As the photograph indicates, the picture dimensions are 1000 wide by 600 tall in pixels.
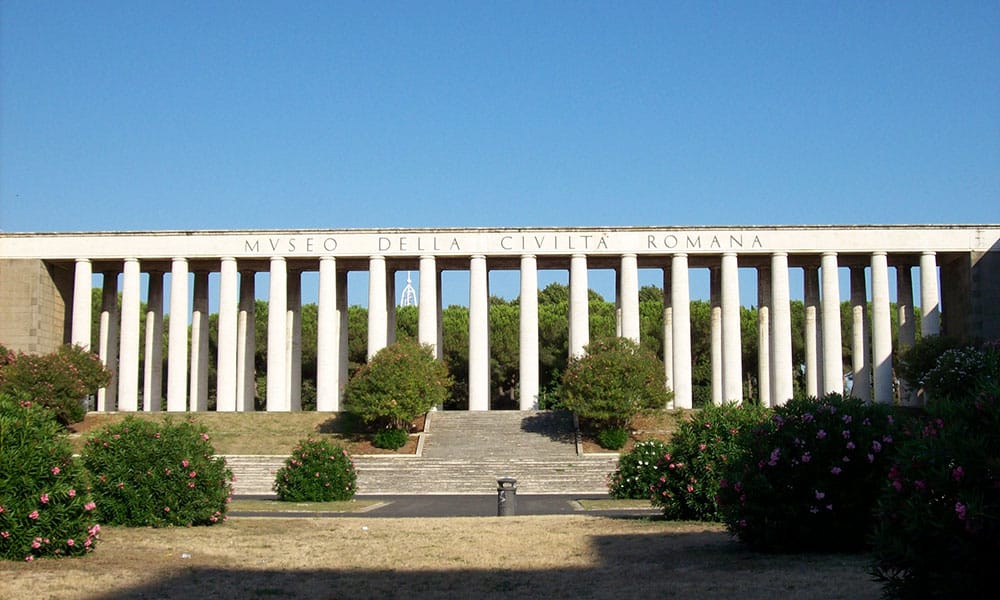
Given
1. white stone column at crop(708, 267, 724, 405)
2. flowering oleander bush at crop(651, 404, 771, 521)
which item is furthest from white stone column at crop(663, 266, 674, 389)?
flowering oleander bush at crop(651, 404, 771, 521)

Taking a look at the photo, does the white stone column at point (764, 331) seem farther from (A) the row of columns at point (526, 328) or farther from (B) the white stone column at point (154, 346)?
(B) the white stone column at point (154, 346)

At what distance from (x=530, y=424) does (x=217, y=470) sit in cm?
3307

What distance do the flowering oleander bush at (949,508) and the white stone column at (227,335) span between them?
52.6m

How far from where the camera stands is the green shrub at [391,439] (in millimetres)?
48156

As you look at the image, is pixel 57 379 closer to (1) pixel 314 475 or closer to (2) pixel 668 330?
(1) pixel 314 475

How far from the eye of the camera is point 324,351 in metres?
59.1

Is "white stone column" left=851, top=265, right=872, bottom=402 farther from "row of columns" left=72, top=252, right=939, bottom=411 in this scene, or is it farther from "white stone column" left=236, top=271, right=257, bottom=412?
"white stone column" left=236, top=271, right=257, bottom=412

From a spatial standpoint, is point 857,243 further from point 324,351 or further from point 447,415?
point 324,351

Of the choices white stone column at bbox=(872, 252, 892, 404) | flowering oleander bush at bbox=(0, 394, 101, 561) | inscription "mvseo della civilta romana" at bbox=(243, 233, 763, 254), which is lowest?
flowering oleander bush at bbox=(0, 394, 101, 561)

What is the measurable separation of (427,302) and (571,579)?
4592 centimetres

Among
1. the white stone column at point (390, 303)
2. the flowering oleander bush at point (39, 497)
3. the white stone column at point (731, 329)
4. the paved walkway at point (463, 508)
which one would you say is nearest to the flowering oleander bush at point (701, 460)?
the paved walkway at point (463, 508)

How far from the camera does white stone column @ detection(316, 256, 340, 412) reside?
5894cm

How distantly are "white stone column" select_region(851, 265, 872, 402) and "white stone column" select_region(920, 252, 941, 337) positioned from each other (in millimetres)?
3757

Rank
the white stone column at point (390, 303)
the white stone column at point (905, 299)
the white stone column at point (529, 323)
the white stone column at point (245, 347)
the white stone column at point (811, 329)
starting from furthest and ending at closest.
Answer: the white stone column at point (245, 347)
the white stone column at point (390, 303)
the white stone column at point (811, 329)
the white stone column at point (905, 299)
the white stone column at point (529, 323)
